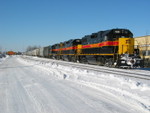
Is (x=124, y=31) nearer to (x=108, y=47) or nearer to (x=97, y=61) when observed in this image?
(x=108, y=47)

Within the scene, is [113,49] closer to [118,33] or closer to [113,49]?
[113,49]

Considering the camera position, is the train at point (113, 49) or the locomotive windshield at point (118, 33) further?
the locomotive windshield at point (118, 33)

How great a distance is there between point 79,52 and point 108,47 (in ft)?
35.1

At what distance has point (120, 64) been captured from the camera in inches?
659

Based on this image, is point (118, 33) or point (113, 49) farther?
point (118, 33)

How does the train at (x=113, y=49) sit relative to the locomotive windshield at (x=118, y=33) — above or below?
below

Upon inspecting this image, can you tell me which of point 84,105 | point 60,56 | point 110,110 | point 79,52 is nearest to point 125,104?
point 110,110

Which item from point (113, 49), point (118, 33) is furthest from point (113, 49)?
point (118, 33)

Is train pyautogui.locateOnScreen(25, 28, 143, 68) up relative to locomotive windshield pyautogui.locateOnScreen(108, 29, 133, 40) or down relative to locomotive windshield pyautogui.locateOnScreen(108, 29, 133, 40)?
down

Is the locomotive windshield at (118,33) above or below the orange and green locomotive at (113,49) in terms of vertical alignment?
above

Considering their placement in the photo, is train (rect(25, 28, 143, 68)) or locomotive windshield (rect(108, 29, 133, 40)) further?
locomotive windshield (rect(108, 29, 133, 40))

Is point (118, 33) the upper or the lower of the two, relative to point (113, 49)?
upper

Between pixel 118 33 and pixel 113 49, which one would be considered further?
pixel 118 33

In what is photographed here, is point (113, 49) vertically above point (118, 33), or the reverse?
point (118, 33)
